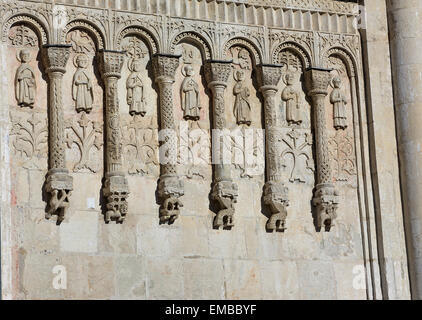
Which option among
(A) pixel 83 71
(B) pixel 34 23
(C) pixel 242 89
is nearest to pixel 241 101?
(C) pixel 242 89

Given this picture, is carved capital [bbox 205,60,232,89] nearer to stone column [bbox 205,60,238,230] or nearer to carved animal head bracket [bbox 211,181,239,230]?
stone column [bbox 205,60,238,230]

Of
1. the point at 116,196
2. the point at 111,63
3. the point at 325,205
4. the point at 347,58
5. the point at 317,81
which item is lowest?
the point at 325,205

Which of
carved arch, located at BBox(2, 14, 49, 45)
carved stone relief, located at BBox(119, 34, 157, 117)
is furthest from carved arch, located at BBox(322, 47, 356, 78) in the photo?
carved arch, located at BBox(2, 14, 49, 45)

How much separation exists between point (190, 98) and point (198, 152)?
58 centimetres

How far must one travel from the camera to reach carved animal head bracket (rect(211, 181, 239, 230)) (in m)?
12.8

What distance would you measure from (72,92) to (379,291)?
13.0 ft

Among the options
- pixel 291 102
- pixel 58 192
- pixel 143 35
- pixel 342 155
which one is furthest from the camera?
pixel 342 155

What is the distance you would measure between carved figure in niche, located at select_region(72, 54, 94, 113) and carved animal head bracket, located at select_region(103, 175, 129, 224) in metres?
0.79

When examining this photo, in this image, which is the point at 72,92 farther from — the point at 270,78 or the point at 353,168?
the point at 353,168

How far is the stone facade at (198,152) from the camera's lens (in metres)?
12.2

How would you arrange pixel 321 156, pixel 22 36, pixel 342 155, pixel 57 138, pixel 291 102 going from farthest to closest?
pixel 342 155, pixel 291 102, pixel 321 156, pixel 22 36, pixel 57 138

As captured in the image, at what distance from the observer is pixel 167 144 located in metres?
12.8

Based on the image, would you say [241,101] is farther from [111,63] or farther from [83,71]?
[83,71]
